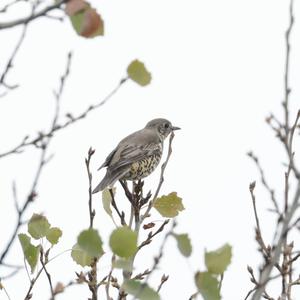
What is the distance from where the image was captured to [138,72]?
10.4 ft

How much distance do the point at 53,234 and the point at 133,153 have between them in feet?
17.9

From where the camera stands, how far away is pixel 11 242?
10.2 feet

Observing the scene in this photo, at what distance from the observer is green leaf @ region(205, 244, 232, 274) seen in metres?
2.77

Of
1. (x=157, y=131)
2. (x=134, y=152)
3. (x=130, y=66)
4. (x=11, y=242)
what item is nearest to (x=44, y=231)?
(x=11, y=242)

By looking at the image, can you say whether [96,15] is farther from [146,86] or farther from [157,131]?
[157,131]

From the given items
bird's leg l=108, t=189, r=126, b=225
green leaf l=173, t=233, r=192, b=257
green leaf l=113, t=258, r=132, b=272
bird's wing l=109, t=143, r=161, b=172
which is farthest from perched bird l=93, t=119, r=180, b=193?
green leaf l=173, t=233, r=192, b=257

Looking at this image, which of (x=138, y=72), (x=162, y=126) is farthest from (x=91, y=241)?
(x=162, y=126)

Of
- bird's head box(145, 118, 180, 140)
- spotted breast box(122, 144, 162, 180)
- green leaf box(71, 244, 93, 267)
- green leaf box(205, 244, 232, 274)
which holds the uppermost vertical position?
bird's head box(145, 118, 180, 140)

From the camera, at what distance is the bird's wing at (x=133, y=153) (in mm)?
9070

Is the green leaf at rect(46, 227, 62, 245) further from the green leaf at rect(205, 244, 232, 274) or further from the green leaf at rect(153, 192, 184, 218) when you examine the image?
the green leaf at rect(205, 244, 232, 274)

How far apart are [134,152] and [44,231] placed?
5.57m

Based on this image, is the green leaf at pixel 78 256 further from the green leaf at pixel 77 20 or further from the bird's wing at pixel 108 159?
the bird's wing at pixel 108 159

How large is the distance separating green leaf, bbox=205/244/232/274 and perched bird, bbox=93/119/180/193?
5265mm

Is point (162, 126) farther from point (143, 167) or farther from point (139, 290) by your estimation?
point (139, 290)
